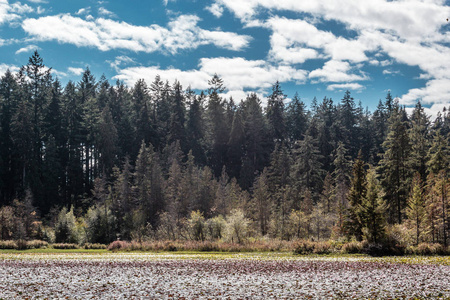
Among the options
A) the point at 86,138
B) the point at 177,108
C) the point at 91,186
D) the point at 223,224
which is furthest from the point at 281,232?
the point at 177,108

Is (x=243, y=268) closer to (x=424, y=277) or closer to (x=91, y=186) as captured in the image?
(x=424, y=277)

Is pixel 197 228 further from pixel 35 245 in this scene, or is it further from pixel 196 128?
pixel 196 128

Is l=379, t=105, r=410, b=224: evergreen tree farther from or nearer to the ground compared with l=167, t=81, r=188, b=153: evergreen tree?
nearer to the ground

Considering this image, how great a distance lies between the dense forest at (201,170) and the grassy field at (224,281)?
15.8 m

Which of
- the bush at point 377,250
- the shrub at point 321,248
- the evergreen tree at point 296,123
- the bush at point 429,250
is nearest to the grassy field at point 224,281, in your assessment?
the bush at point 377,250

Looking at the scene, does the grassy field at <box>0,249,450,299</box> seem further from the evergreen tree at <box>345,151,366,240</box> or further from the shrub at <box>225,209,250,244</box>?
the shrub at <box>225,209,250,244</box>

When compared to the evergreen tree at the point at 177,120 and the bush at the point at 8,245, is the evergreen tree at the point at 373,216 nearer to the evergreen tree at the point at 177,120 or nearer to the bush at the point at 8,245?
the bush at the point at 8,245

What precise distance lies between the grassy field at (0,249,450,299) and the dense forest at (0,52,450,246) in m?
15.8

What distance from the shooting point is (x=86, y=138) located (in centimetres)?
9556

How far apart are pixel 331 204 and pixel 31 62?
90740 mm

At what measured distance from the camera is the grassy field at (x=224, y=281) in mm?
14680

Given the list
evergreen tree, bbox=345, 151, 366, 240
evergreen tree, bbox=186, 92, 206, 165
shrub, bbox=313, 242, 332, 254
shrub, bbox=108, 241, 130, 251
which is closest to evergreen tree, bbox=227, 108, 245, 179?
evergreen tree, bbox=186, 92, 206, 165

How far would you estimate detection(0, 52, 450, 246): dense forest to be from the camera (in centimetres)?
4925

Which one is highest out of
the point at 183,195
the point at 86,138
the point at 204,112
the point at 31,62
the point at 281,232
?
the point at 31,62
